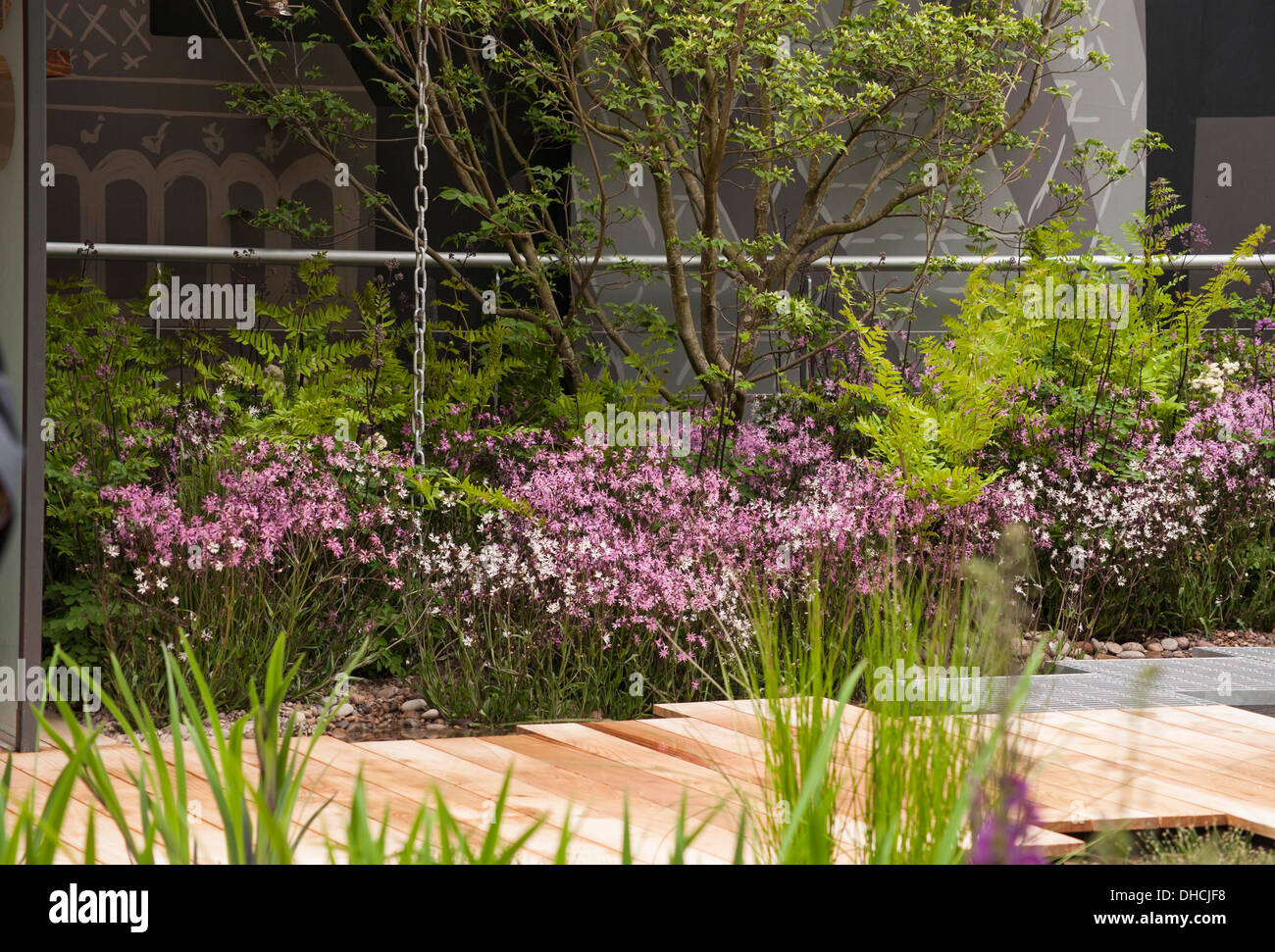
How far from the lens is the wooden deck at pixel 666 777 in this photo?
108 inches

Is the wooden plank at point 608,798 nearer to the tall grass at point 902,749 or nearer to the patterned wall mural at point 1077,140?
the tall grass at point 902,749

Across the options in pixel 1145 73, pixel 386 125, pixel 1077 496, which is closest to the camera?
pixel 1077 496

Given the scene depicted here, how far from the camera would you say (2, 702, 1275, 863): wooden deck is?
2.75 metres

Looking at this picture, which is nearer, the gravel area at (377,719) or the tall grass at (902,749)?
the tall grass at (902,749)

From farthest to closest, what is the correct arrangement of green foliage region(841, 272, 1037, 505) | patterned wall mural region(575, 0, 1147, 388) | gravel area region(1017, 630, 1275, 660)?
patterned wall mural region(575, 0, 1147, 388)
green foliage region(841, 272, 1037, 505)
gravel area region(1017, 630, 1275, 660)

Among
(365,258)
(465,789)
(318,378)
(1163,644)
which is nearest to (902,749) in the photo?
(465,789)

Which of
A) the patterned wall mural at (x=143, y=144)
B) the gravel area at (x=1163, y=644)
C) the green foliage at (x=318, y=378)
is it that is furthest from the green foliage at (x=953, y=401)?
the patterned wall mural at (x=143, y=144)

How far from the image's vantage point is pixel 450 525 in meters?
5.55

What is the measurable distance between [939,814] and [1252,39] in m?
8.72

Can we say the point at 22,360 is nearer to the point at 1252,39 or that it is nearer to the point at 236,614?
the point at 236,614

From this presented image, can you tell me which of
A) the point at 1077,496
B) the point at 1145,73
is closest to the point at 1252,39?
the point at 1145,73

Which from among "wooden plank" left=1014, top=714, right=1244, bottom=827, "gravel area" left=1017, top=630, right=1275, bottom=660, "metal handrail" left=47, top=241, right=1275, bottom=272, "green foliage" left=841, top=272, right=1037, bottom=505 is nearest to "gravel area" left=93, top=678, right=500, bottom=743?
"wooden plank" left=1014, top=714, right=1244, bottom=827

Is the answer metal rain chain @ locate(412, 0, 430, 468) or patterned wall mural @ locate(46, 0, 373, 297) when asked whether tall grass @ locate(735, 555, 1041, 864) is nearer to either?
metal rain chain @ locate(412, 0, 430, 468)

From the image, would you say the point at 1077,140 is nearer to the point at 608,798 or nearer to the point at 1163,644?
the point at 1163,644
